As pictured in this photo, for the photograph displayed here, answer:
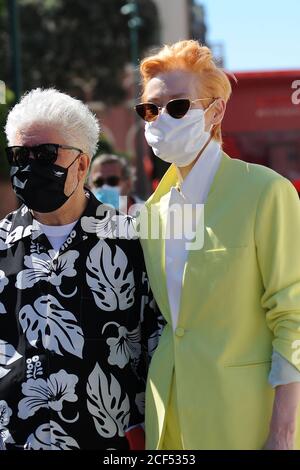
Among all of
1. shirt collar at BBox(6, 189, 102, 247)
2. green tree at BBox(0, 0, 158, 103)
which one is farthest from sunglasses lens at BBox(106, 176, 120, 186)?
green tree at BBox(0, 0, 158, 103)

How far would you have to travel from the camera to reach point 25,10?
40750mm

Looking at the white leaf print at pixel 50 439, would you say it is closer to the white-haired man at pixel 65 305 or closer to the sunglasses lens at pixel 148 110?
the white-haired man at pixel 65 305

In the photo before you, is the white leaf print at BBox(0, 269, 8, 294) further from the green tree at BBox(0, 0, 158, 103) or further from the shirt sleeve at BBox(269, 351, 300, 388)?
the green tree at BBox(0, 0, 158, 103)

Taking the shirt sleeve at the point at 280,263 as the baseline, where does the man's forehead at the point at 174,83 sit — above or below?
above

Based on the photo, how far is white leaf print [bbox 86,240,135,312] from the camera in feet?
10.3

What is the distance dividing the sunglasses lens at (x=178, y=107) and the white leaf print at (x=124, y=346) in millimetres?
734

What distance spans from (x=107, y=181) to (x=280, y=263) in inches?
181

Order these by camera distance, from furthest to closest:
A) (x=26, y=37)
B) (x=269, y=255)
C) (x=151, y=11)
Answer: (x=151, y=11), (x=26, y=37), (x=269, y=255)

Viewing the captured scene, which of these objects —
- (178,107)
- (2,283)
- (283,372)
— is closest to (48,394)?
(2,283)

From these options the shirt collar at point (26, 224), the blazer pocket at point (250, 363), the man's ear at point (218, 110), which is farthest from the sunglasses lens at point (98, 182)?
the blazer pocket at point (250, 363)

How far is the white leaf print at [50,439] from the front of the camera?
10.0ft

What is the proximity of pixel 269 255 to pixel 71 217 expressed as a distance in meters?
0.78

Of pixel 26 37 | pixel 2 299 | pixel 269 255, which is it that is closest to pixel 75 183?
pixel 2 299
